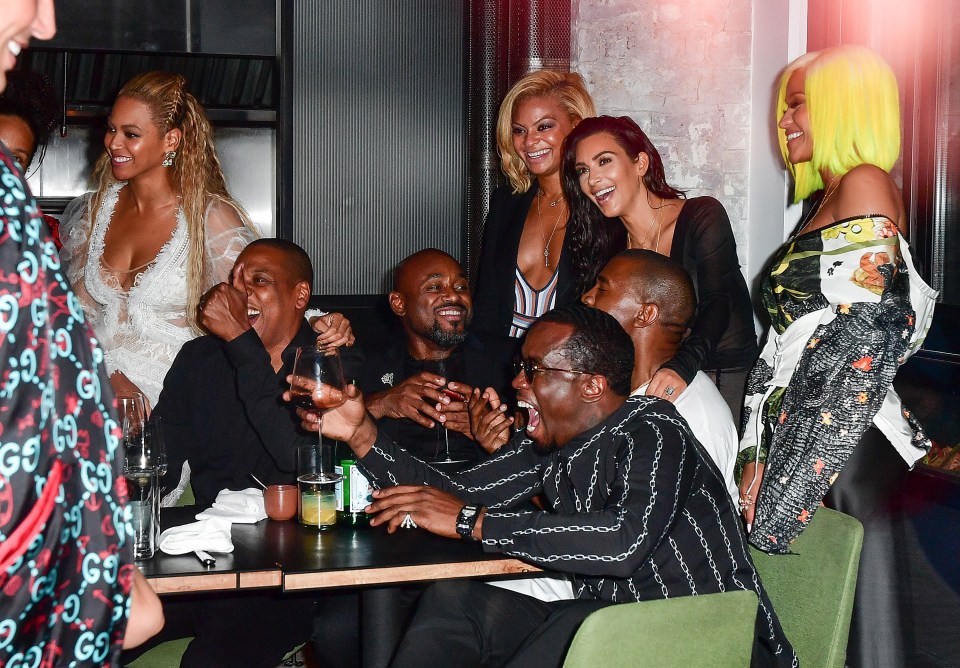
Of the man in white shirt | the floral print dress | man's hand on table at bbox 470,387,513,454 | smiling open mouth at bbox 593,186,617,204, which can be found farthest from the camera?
smiling open mouth at bbox 593,186,617,204

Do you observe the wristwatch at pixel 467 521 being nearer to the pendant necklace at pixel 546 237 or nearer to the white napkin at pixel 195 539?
the white napkin at pixel 195 539

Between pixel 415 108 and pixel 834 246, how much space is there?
206 cm

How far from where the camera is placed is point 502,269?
3.45 m

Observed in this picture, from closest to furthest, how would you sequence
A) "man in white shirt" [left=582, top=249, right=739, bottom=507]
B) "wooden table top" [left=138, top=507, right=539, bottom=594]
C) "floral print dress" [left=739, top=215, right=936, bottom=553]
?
"wooden table top" [left=138, top=507, right=539, bottom=594]
"floral print dress" [left=739, top=215, right=936, bottom=553]
"man in white shirt" [left=582, top=249, right=739, bottom=507]

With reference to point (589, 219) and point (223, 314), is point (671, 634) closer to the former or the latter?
point (223, 314)

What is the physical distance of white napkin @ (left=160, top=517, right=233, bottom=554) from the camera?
1.92 metres

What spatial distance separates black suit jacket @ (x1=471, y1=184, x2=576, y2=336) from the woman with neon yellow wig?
2.92 ft

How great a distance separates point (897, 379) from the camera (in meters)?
3.38

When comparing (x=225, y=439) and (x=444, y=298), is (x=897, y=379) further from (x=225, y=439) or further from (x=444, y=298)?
(x=225, y=439)

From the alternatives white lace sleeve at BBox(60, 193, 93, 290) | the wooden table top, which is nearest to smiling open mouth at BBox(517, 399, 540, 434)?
the wooden table top

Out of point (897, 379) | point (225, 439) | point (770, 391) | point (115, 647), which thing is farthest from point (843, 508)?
point (115, 647)

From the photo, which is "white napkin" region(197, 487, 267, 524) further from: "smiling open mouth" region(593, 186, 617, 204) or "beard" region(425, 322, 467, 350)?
"smiling open mouth" region(593, 186, 617, 204)

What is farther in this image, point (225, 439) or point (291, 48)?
point (291, 48)

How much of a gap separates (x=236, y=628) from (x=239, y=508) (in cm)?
29
